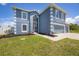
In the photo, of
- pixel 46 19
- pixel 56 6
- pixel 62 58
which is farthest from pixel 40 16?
pixel 62 58

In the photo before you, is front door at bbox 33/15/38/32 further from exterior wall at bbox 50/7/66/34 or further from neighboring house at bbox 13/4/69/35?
exterior wall at bbox 50/7/66/34

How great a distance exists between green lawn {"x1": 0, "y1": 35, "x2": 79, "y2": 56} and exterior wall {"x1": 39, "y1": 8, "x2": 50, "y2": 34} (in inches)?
4.8

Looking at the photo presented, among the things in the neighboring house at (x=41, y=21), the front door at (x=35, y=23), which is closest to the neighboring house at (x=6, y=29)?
the neighboring house at (x=41, y=21)

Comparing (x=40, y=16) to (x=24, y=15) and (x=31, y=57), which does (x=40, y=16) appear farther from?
(x=31, y=57)

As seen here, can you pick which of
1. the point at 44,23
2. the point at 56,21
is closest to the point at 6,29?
the point at 44,23

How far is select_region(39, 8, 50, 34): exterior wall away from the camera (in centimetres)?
280

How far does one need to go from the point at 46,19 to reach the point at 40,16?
0.10m

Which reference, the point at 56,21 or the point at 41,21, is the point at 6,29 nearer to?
the point at 41,21

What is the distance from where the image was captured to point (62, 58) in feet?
8.76

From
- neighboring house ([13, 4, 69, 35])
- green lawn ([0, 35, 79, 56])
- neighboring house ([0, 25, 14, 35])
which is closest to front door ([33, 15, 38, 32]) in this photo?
neighboring house ([13, 4, 69, 35])

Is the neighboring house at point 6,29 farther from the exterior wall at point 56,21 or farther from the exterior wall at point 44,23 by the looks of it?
the exterior wall at point 56,21

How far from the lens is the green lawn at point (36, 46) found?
8.87 feet

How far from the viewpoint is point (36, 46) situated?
2756mm

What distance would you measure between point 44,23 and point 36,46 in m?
0.35
